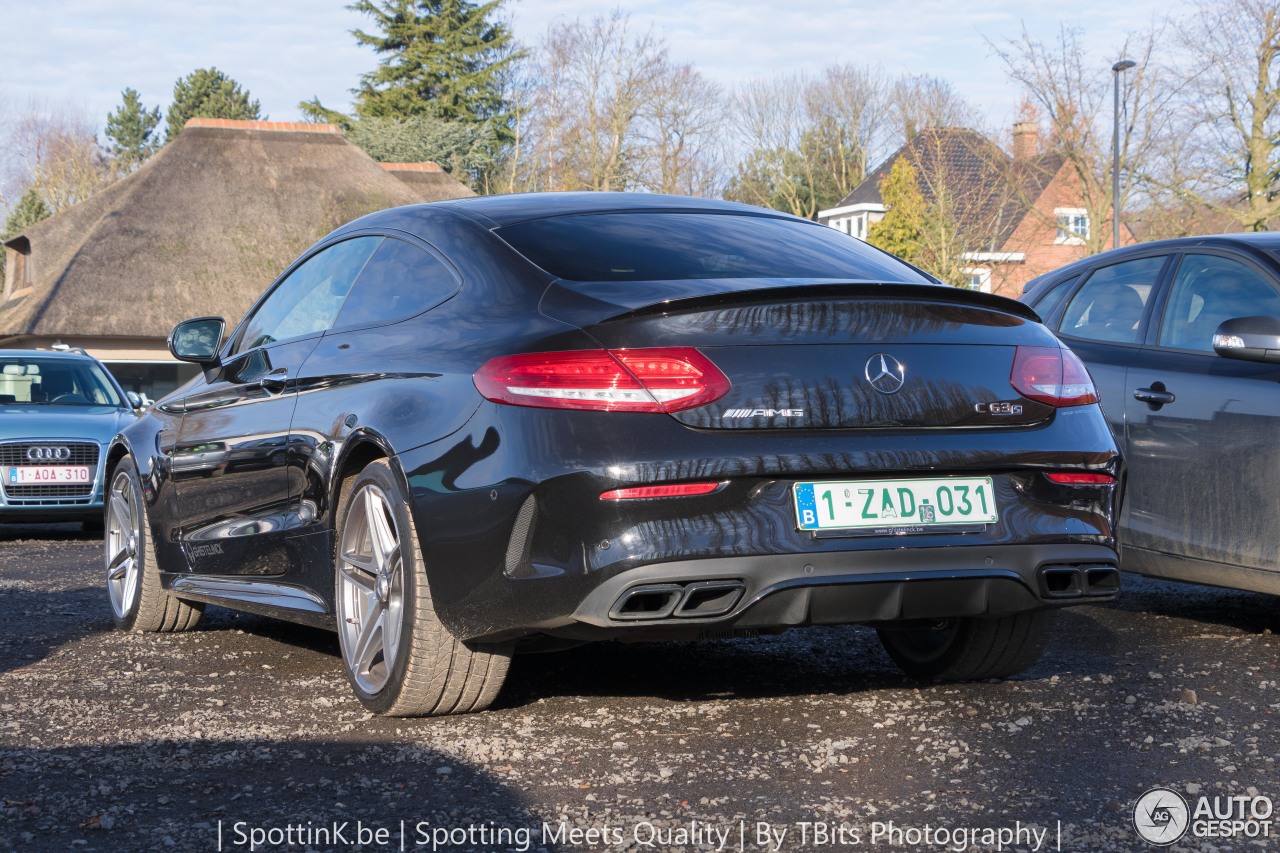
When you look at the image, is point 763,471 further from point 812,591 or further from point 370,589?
point 370,589

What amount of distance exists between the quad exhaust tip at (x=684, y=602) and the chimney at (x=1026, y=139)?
39.9 metres

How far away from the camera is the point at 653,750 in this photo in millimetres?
4105

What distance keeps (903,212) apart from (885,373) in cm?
4432

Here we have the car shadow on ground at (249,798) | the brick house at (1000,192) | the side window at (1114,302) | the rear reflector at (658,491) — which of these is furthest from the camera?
the brick house at (1000,192)

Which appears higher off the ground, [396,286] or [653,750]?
[396,286]

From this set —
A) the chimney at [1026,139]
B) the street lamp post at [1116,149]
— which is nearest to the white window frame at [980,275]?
the chimney at [1026,139]

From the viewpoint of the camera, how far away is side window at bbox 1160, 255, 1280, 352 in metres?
6.11

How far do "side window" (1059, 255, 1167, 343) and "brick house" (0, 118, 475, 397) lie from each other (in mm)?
33965

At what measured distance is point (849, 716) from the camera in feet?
14.7

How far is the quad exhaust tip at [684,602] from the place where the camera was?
3.83m

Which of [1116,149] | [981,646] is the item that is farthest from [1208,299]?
[1116,149]

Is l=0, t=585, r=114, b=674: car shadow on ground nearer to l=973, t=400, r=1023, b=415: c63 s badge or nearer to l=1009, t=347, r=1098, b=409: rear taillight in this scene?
l=973, t=400, r=1023, b=415: c63 s badge

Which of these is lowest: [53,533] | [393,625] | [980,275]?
[53,533]

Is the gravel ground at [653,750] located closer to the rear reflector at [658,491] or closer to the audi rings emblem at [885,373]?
the rear reflector at [658,491]
